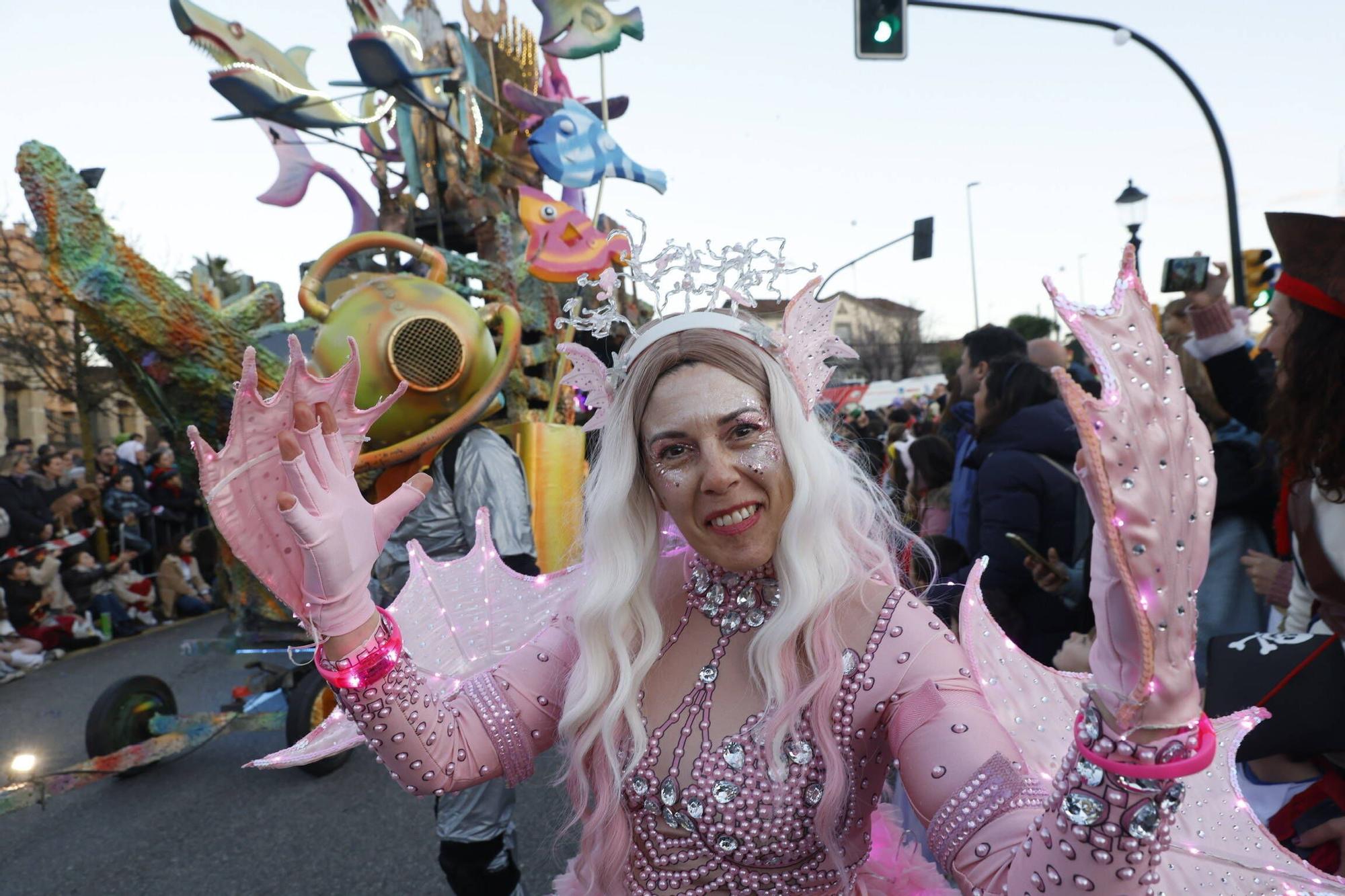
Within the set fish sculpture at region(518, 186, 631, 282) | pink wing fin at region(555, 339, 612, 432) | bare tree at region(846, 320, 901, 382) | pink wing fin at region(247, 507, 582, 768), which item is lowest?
bare tree at region(846, 320, 901, 382)

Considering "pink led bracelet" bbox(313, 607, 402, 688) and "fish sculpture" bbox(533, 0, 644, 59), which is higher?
"fish sculpture" bbox(533, 0, 644, 59)

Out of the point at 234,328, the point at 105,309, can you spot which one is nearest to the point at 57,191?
the point at 105,309

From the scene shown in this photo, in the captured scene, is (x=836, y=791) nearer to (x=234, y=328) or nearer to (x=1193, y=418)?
(x=1193, y=418)

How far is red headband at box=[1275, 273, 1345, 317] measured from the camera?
69.8 inches

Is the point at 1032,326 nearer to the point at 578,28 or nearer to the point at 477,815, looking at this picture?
the point at 578,28

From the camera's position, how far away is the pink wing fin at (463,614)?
1.71m

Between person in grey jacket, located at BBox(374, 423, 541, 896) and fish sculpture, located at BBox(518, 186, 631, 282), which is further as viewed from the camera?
fish sculpture, located at BBox(518, 186, 631, 282)

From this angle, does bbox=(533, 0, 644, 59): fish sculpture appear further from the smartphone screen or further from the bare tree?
the bare tree

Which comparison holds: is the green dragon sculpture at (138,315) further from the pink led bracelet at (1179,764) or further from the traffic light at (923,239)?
the traffic light at (923,239)

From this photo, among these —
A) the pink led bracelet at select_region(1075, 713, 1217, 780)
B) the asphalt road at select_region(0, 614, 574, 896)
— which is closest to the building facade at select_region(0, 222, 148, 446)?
the asphalt road at select_region(0, 614, 574, 896)

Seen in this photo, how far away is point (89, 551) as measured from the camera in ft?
27.5

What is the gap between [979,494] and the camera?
321cm

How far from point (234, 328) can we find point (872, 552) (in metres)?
4.22

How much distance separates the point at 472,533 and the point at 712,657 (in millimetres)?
1691
